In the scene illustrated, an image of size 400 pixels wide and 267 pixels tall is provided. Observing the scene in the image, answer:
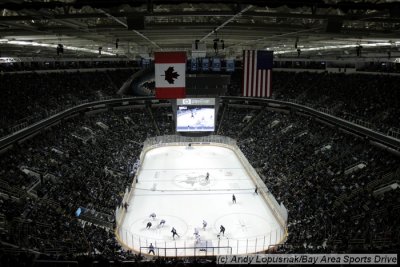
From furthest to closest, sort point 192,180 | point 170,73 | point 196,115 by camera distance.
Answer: point 196,115 → point 192,180 → point 170,73

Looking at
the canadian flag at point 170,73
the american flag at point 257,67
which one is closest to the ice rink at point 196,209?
the canadian flag at point 170,73

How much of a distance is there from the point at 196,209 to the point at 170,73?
10641 mm

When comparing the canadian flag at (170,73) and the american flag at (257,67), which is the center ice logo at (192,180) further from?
the american flag at (257,67)

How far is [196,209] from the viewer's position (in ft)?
72.2

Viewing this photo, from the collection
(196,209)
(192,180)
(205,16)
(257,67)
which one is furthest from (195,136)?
(205,16)

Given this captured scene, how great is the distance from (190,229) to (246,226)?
3.27m

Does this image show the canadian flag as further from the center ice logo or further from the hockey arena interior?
the center ice logo

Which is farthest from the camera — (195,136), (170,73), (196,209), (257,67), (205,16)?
(195,136)

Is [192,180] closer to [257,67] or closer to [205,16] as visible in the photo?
[257,67]

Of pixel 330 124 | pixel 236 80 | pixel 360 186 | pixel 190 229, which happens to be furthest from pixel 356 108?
pixel 236 80

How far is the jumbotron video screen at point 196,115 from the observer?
109ft

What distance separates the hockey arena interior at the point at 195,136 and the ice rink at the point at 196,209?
13cm

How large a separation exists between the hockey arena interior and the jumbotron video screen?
0.46 ft

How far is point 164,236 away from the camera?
18.4m
